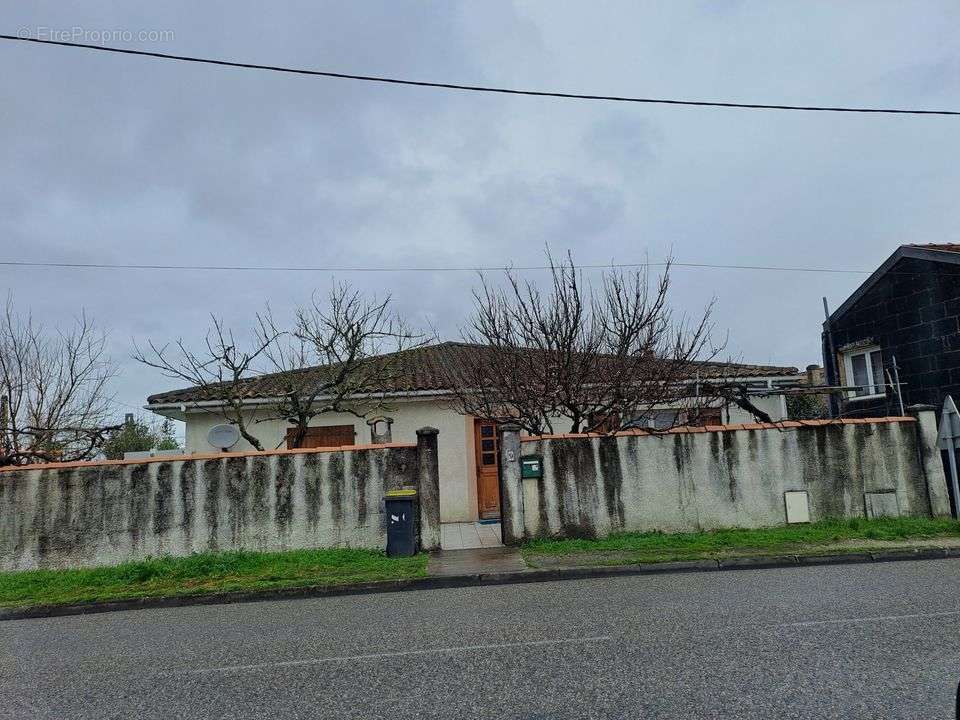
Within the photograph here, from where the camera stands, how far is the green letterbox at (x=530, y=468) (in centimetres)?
1241

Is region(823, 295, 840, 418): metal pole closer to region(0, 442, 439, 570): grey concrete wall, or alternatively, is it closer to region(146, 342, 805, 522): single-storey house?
region(146, 342, 805, 522): single-storey house

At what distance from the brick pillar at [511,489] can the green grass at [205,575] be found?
152 centimetres

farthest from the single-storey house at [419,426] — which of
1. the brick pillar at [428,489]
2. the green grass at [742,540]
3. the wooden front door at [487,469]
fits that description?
the green grass at [742,540]

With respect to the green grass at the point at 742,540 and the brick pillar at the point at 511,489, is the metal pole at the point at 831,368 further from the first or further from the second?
the brick pillar at the point at 511,489

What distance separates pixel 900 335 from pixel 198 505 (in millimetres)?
14766

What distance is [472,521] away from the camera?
16.0m

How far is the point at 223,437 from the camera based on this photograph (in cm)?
1415

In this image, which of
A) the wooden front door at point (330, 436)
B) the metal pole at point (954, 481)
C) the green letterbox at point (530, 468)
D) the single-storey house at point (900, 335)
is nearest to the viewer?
the green letterbox at point (530, 468)

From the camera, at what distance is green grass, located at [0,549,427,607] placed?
9891 mm

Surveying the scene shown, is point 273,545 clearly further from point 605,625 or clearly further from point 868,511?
point 868,511

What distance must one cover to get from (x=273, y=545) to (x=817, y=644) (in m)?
8.81

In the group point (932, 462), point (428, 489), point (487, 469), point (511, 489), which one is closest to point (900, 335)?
point (932, 462)

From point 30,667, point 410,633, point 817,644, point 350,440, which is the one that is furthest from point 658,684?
point 350,440

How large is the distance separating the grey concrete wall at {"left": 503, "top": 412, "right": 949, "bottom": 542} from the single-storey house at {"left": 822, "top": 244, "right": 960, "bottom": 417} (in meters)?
2.38
